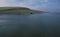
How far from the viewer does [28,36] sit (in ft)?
19.0

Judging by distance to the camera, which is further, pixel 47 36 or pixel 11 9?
pixel 11 9

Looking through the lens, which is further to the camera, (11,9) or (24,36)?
(11,9)

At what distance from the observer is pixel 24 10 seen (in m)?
60.6

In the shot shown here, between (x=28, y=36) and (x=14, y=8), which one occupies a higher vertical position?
(x=28, y=36)

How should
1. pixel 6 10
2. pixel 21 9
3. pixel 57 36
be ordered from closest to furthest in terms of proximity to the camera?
pixel 57 36 → pixel 6 10 → pixel 21 9

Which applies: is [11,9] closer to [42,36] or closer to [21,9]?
[21,9]

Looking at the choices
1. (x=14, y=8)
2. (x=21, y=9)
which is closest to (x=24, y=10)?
(x=21, y=9)

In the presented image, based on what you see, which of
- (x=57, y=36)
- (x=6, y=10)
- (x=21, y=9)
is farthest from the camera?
(x=21, y=9)

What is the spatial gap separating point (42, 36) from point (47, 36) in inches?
9.5

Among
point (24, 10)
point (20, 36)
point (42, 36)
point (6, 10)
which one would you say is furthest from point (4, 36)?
point (24, 10)

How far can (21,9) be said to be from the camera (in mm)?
60625

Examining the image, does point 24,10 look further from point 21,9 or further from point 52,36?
point 52,36

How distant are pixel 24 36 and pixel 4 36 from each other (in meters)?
0.98

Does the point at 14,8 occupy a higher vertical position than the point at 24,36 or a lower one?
lower
